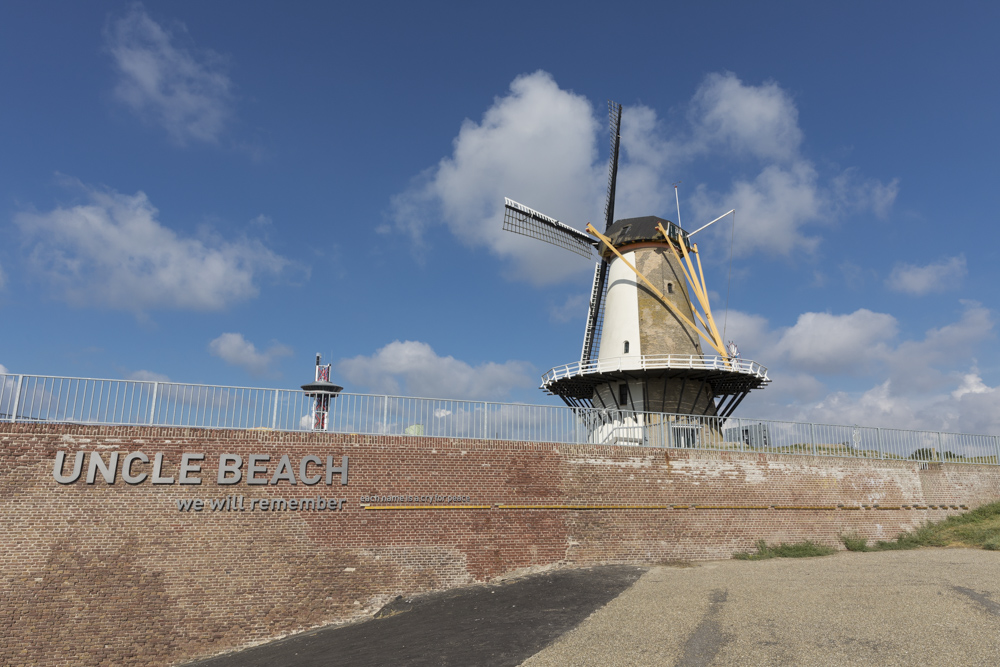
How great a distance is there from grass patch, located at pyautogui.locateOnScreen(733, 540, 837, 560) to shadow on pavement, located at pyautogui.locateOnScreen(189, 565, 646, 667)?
4.55 m

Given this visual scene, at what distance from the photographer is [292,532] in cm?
1240

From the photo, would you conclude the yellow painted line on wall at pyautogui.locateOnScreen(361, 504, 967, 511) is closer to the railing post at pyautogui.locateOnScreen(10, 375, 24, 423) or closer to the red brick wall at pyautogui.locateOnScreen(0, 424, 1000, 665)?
the red brick wall at pyautogui.locateOnScreen(0, 424, 1000, 665)

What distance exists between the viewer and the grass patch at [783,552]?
1636cm

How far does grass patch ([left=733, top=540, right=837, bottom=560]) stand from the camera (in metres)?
16.4

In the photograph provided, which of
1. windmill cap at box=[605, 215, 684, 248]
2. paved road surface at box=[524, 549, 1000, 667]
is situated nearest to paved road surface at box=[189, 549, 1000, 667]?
paved road surface at box=[524, 549, 1000, 667]

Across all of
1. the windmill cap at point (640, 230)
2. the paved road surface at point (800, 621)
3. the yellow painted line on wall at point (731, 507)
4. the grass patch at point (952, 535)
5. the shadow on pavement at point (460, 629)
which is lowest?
the shadow on pavement at point (460, 629)

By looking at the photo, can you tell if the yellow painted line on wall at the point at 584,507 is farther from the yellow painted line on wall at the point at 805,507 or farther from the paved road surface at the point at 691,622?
the yellow painted line on wall at the point at 805,507

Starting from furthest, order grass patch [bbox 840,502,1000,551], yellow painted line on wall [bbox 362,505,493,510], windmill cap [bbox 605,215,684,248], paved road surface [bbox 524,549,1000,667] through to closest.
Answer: windmill cap [bbox 605,215,684,248], grass patch [bbox 840,502,1000,551], yellow painted line on wall [bbox 362,505,493,510], paved road surface [bbox 524,549,1000,667]

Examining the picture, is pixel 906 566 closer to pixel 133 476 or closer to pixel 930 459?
pixel 930 459

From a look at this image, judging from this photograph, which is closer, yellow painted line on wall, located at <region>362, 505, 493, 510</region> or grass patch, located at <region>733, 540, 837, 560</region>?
yellow painted line on wall, located at <region>362, 505, 493, 510</region>

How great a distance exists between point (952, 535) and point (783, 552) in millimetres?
6181

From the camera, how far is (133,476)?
1176cm

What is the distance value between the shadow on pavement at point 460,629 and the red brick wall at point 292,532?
0.59 m

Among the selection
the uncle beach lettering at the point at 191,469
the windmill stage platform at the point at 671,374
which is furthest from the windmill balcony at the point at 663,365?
the uncle beach lettering at the point at 191,469
